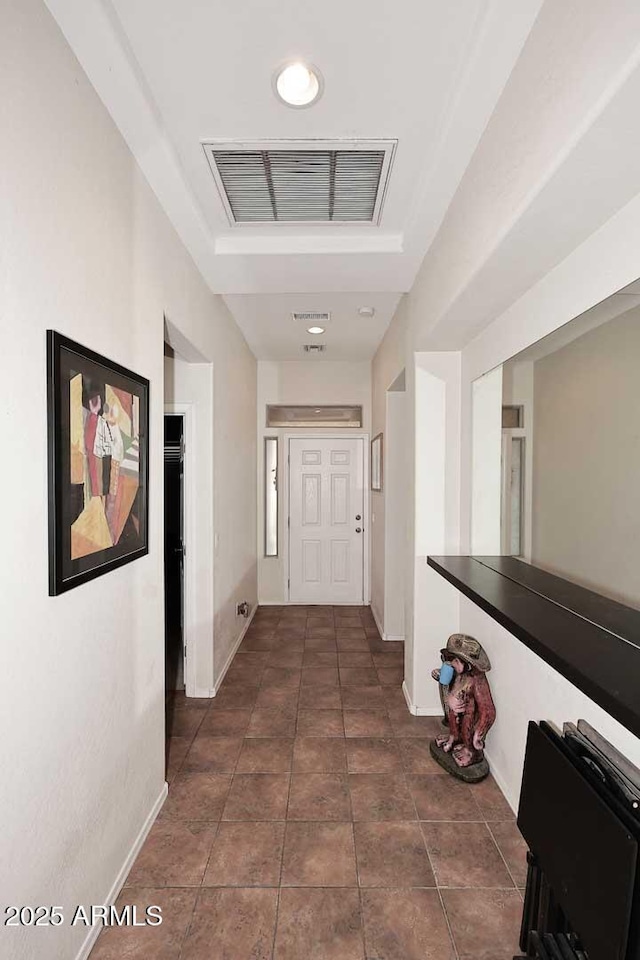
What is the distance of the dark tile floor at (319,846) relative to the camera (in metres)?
1.56

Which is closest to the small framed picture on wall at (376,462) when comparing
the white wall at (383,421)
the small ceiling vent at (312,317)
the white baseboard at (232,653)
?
the white wall at (383,421)

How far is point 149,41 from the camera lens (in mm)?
1395

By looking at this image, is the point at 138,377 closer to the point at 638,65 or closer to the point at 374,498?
the point at 638,65

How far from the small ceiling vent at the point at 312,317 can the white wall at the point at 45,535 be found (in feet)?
5.51

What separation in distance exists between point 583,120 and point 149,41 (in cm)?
119

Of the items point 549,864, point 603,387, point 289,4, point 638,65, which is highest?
point 289,4

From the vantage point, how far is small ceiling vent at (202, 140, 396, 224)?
1858 mm

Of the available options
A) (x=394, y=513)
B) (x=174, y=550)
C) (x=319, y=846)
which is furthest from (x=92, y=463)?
(x=394, y=513)

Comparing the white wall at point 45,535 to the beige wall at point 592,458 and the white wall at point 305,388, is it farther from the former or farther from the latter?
the white wall at point 305,388

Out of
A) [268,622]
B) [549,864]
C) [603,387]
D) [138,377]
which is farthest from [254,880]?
[268,622]

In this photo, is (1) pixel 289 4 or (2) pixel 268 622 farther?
(2) pixel 268 622

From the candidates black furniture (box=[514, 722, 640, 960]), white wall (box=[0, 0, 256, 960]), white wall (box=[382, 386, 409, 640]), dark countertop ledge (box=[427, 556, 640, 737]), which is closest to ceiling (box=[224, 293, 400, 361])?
white wall (box=[382, 386, 409, 640])

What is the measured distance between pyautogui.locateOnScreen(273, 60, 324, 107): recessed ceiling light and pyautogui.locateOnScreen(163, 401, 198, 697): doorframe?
1933 millimetres

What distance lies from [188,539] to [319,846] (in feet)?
6.17
